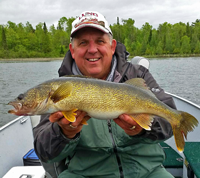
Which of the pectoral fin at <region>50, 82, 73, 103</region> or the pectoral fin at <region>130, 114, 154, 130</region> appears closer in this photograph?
the pectoral fin at <region>50, 82, 73, 103</region>

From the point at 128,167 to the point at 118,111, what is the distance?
2.68 feet

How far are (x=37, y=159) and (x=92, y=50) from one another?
8.65ft

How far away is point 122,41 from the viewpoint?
84188mm

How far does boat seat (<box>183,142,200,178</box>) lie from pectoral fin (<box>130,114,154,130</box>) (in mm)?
1120

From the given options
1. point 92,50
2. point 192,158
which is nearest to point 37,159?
point 92,50

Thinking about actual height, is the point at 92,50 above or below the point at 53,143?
above

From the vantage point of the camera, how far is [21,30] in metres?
85.6

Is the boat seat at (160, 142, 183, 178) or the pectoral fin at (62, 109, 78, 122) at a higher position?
the pectoral fin at (62, 109, 78, 122)

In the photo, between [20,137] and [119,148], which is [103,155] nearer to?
[119,148]

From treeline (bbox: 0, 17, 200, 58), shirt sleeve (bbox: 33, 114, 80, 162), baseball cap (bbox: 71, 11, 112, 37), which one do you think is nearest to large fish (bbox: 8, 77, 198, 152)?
shirt sleeve (bbox: 33, 114, 80, 162)

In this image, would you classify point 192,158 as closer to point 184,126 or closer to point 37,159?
point 184,126

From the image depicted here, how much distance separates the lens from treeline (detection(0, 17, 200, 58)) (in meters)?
76.4

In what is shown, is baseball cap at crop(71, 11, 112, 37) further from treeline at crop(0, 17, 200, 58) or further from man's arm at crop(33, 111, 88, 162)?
treeline at crop(0, 17, 200, 58)

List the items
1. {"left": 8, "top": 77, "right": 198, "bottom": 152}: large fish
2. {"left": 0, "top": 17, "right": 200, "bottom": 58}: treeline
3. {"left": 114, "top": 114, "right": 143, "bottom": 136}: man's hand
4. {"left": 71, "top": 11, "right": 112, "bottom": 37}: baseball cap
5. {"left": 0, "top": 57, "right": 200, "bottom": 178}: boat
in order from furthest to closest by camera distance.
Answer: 1. {"left": 0, "top": 17, "right": 200, "bottom": 58}: treeline
2. {"left": 0, "top": 57, "right": 200, "bottom": 178}: boat
3. {"left": 71, "top": 11, "right": 112, "bottom": 37}: baseball cap
4. {"left": 114, "top": 114, "right": 143, "bottom": 136}: man's hand
5. {"left": 8, "top": 77, "right": 198, "bottom": 152}: large fish
